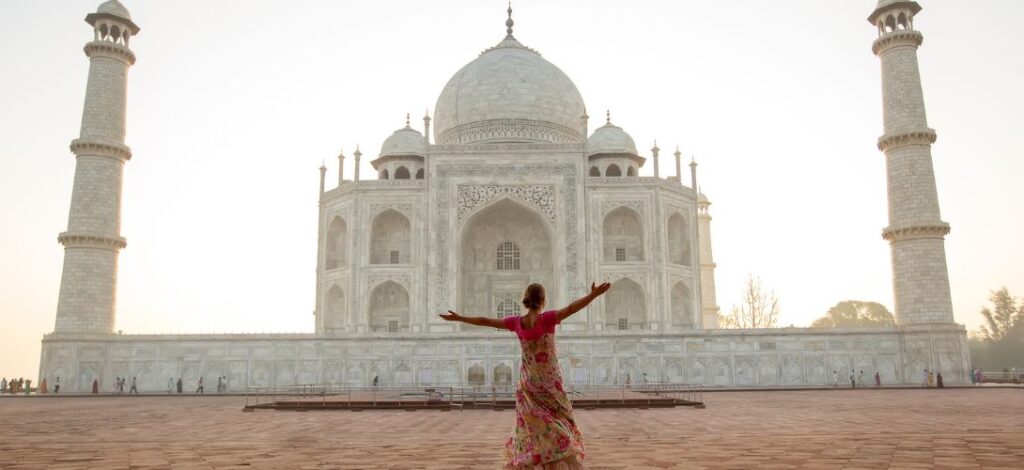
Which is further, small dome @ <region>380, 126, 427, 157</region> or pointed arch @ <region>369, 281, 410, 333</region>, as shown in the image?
small dome @ <region>380, 126, 427, 157</region>

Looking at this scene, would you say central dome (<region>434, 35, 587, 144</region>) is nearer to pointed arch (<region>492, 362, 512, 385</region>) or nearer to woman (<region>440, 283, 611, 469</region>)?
pointed arch (<region>492, 362, 512, 385</region>)

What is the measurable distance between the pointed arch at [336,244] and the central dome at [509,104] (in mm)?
6231

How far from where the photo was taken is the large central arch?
94.5ft

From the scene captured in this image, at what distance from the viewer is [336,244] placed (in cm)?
2931

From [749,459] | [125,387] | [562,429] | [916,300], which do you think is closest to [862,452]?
[749,459]

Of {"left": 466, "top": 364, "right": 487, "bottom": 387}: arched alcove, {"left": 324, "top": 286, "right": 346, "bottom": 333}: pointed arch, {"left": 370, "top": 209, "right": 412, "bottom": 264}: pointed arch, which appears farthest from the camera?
{"left": 370, "top": 209, "right": 412, "bottom": 264}: pointed arch

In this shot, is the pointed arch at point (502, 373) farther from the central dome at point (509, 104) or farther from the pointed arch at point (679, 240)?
the central dome at point (509, 104)

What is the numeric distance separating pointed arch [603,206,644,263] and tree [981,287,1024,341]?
20.9 metres

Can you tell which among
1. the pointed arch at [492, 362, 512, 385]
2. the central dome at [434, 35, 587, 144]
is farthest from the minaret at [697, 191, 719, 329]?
the pointed arch at [492, 362, 512, 385]

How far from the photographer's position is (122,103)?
24172mm

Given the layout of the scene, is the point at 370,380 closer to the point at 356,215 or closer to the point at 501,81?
the point at 356,215

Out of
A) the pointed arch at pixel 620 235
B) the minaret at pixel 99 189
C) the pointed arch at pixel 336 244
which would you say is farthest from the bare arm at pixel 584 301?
the pointed arch at pixel 336 244

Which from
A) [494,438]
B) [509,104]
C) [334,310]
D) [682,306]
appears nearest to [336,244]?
[334,310]

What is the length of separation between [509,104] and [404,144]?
448 cm
